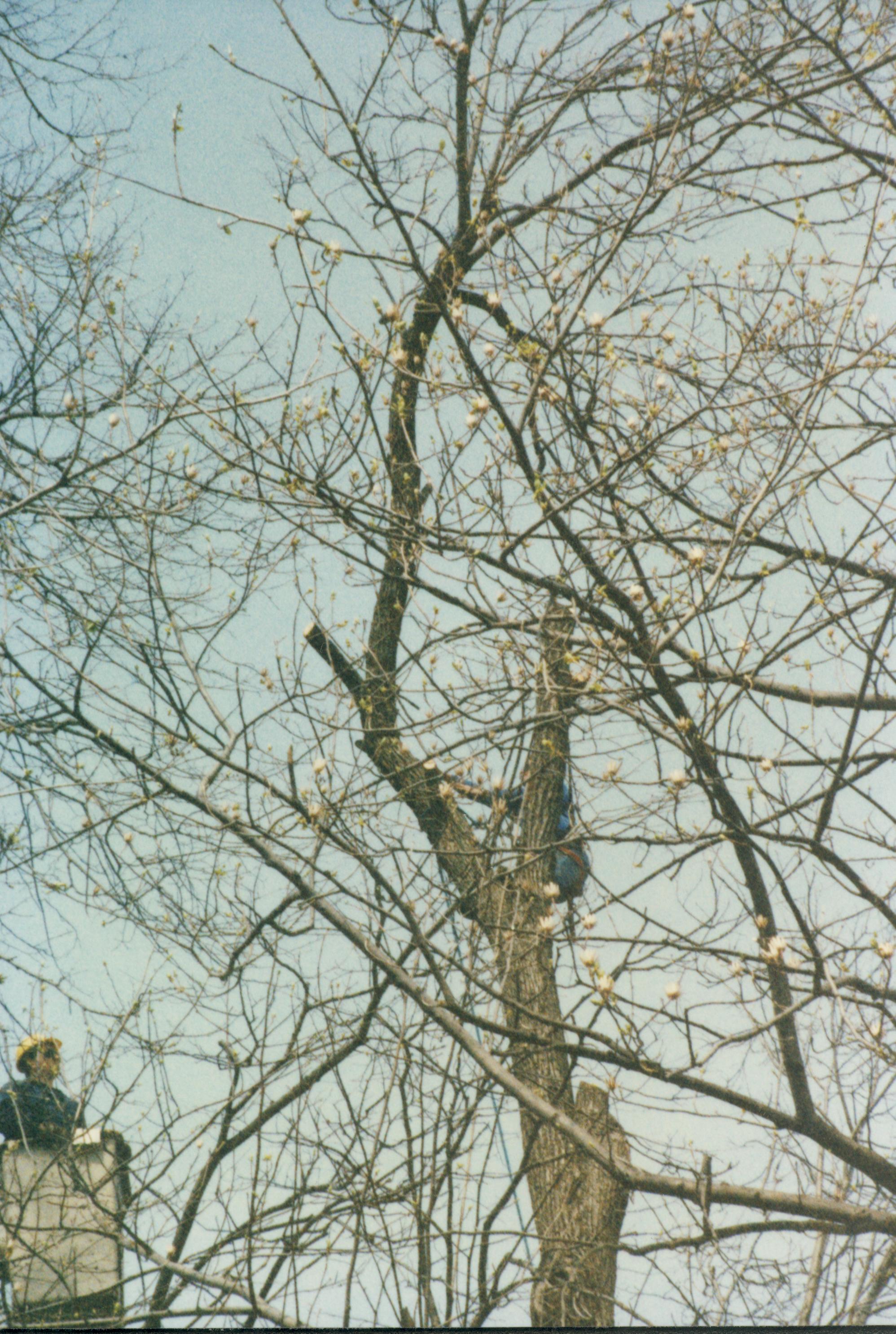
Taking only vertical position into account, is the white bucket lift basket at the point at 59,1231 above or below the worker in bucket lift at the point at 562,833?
below

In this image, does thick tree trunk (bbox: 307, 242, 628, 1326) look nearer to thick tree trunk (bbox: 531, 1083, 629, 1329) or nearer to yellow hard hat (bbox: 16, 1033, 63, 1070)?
thick tree trunk (bbox: 531, 1083, 629, 1329)

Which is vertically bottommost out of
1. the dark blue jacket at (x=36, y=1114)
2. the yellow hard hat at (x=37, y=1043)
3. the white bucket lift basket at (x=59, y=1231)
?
the white bucket lift basket at (x=59, y=1231)

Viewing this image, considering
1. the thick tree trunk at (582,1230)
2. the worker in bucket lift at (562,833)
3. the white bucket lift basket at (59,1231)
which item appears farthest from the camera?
the worker in bucket lift at (562,833)

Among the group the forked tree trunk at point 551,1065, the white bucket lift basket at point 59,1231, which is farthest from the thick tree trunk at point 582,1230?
the white bucket lift basket at point 59,1231

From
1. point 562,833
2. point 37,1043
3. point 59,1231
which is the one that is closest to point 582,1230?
point 562,833

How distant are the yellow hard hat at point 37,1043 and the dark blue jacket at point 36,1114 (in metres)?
0.05

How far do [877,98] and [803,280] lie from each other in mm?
482

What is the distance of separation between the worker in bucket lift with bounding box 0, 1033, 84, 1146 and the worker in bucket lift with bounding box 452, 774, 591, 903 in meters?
0.87

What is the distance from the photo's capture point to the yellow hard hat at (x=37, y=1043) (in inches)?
68.4

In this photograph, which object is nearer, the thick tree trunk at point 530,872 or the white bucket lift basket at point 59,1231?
the white bucket lift basket at point 59,1231

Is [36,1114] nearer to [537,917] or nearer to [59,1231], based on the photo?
[59,1231]

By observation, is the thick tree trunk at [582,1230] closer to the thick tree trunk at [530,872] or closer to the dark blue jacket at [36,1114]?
the thick tree trunk at [530,872]

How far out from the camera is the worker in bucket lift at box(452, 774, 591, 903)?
82.5 inches

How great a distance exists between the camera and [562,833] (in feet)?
7.47
